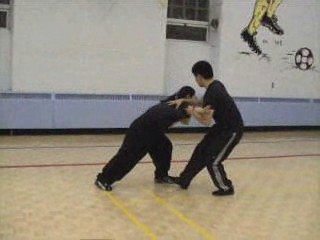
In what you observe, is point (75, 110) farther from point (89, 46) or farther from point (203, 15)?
point (203, 15)

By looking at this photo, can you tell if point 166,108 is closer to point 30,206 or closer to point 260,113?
point 30,206

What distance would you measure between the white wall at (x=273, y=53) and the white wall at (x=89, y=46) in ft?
5.09

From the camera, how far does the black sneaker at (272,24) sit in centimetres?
1075

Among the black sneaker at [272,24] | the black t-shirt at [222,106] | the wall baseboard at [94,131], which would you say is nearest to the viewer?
the black t-shirt at [222,106]

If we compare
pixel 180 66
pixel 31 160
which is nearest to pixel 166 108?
pixel 31 160

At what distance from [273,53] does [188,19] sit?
6.73ft

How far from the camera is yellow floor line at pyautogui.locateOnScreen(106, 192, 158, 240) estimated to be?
412 cm

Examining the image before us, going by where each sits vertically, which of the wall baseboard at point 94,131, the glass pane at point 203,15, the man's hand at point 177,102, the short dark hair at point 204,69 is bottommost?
the wall baseboard at point 94,131

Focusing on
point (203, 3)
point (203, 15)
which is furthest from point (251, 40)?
point (203, 3)

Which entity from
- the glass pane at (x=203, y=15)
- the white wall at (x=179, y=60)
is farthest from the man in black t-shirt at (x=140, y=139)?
the glass pane at (x=203, y=15)

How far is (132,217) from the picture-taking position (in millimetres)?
4535

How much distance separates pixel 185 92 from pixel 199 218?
162 cm

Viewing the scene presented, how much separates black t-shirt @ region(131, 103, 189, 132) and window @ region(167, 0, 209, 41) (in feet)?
16.5

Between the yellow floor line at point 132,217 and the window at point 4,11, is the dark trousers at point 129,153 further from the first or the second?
the window at point 4,11
